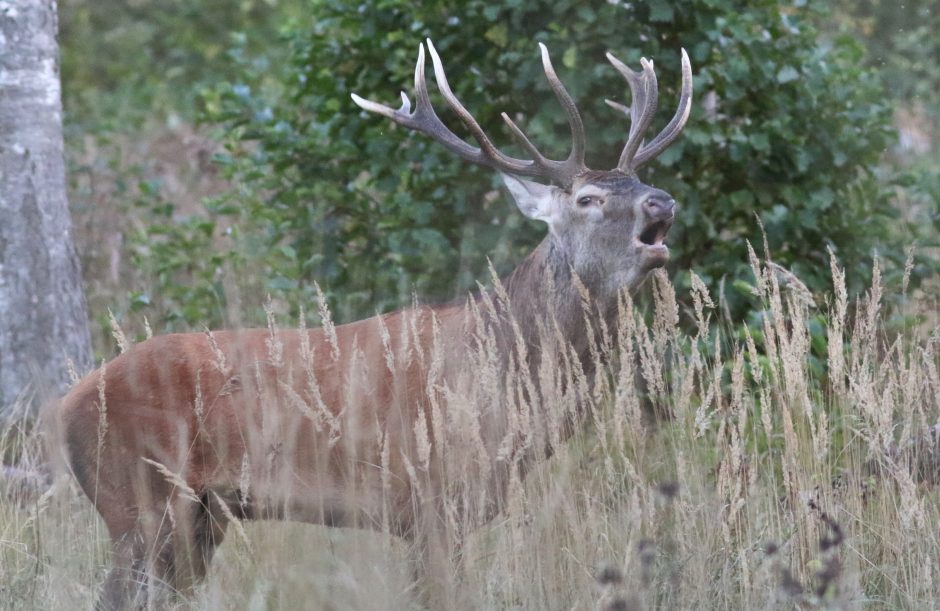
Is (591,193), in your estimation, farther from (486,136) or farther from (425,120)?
(425,120)

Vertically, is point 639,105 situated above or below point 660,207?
above

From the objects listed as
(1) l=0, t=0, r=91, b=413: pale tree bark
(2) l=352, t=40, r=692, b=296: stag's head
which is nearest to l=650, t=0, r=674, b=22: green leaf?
(2) l=352, t=40, r=692, b=296: stag's head

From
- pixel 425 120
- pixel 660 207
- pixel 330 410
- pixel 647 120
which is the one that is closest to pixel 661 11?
pixel 647 120

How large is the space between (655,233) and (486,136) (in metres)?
0.82

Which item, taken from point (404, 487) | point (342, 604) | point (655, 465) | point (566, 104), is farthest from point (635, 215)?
point (342, 604)

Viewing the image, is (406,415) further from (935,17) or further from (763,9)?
(935,17)

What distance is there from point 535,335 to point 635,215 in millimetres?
587

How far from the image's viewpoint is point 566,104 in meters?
5.34

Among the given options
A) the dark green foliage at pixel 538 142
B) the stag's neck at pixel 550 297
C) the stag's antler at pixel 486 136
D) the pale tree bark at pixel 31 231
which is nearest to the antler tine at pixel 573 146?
the stag's antler at pixel 486 136

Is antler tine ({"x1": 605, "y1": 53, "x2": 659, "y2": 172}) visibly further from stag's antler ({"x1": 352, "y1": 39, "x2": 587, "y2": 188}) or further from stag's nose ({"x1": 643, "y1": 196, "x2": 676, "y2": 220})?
stag's nose ({"x1": 643, "y1": 196, "x2": 676, "y2": 220})

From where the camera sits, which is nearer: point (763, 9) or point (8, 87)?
point (8, 87)

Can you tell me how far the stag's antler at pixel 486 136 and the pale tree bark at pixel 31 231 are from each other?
175 cm

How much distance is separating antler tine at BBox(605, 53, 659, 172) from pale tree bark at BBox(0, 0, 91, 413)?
8.53 ft

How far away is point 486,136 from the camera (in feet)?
18.0
